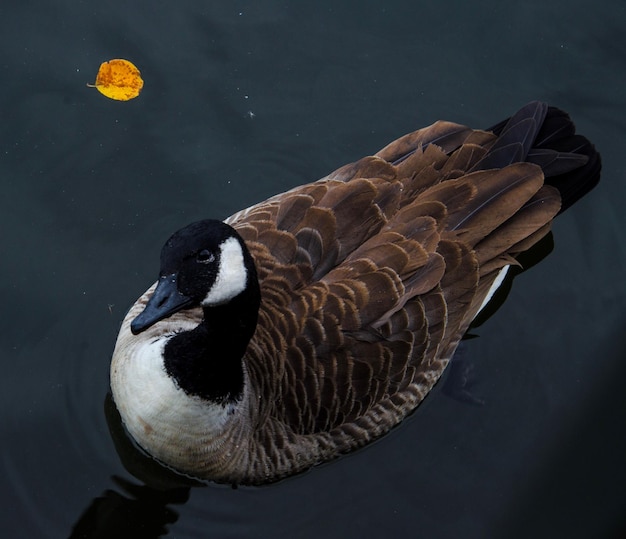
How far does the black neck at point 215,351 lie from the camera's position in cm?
496

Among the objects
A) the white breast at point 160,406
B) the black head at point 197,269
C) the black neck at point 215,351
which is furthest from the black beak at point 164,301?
the white breast at point 160,406

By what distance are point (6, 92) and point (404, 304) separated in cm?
345

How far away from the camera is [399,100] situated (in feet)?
24.4

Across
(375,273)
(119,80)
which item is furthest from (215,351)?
(119,80)

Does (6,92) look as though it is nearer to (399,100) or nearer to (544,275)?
(399,100)

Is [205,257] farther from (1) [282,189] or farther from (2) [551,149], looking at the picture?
(2) [551,149]

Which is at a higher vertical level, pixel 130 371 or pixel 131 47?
pixel 131 47

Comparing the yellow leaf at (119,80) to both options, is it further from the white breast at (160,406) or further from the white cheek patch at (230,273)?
the white cheek patch at (230,273)

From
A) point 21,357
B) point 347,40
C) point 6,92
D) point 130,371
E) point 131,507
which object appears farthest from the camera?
point 347,40

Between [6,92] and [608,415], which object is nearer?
[608,415]

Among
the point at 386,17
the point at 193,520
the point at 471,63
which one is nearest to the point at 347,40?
the point at 386,17

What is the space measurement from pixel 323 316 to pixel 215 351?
0.62m

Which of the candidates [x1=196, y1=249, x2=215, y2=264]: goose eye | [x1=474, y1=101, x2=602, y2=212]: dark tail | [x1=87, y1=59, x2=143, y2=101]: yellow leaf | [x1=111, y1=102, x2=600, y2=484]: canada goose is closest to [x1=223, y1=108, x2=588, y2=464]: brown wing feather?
[x1=111, y1=102, x2=600, y2=484]: canada goose

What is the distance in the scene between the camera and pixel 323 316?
5.30 metres
